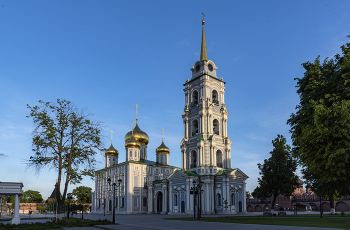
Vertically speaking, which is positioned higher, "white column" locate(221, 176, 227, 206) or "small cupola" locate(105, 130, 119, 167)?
"small cupola" locate(105, 130, 119, 167)

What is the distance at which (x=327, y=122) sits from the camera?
53.3 ft

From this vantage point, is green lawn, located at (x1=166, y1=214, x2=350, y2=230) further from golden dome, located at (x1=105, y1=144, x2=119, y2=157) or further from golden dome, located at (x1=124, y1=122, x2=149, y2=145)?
golden dome, located at (x1=105, y1=144, x2=119, y2=157)

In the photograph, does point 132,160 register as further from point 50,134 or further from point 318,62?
point 318,62

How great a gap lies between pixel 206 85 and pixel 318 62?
102 feet

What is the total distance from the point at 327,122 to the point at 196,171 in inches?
1327

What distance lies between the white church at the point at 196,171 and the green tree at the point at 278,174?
18.8 ft

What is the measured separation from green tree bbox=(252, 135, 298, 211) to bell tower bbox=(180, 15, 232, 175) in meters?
8.90

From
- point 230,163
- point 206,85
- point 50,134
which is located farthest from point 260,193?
point 50,134

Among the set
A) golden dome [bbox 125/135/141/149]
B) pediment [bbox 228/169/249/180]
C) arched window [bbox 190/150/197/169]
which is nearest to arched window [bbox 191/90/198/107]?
arched window [bbox 190/150/197/169]

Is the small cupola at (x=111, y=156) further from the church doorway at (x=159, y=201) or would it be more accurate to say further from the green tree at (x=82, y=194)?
the green tree at (x=82, y=194)

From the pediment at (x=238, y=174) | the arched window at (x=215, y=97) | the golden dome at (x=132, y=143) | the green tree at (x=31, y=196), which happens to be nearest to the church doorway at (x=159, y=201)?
the golden dome at (x=132, y=143)

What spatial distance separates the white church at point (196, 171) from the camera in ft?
150

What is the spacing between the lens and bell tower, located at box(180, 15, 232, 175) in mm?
48250

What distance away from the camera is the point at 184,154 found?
169ft
